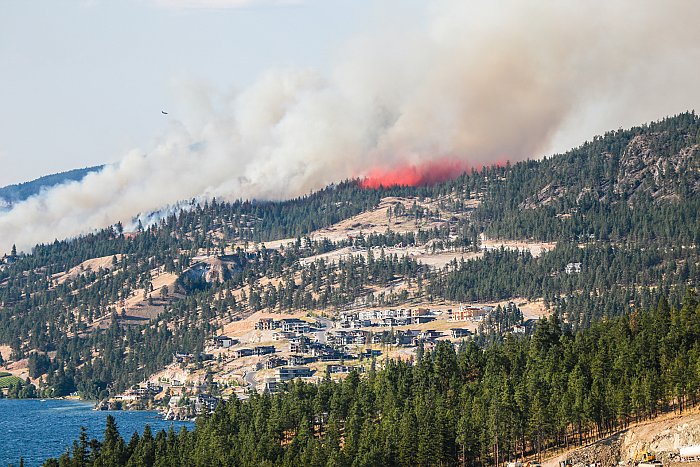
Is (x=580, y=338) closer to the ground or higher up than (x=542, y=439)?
higher up

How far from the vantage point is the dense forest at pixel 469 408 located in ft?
500

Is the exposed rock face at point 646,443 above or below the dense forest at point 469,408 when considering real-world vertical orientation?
below

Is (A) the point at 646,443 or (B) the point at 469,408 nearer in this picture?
(A) the point at 646,443

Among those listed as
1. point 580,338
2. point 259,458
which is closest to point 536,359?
point 580,338

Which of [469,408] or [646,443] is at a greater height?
[469,408]

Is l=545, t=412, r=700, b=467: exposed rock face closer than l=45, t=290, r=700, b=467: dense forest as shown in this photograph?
Yes

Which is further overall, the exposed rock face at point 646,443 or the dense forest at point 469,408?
the dense forest at point 469,408

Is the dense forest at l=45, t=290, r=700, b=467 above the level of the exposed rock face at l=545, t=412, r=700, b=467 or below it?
above

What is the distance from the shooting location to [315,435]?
595ft

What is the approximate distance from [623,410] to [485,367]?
3945cm

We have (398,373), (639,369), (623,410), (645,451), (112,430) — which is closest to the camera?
(645,451)

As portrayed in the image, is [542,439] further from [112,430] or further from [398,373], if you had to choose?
[112,430]

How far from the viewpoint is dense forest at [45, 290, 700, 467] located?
152375 millimetres

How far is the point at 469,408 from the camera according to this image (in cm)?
16400
